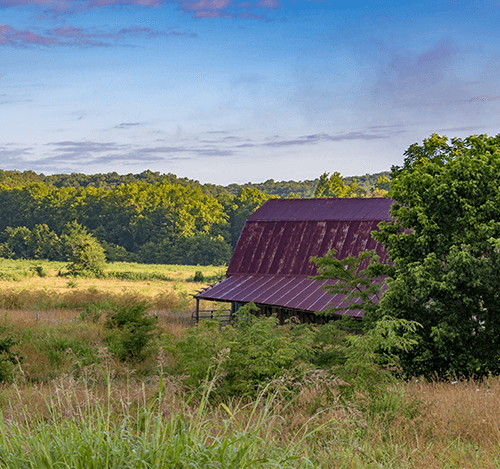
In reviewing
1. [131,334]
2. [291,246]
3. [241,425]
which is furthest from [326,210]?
[241,425]

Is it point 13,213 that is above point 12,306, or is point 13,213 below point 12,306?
above

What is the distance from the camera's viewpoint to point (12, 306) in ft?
116

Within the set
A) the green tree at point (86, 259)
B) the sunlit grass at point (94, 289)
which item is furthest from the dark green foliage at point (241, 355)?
the green tree at point (86, 259)

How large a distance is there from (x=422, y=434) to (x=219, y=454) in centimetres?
329

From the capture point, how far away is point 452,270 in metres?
11.2

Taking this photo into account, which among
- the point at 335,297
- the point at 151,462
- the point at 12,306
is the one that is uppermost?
the point at 151,462

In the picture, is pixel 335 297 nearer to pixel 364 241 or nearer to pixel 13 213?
pixel 364 241

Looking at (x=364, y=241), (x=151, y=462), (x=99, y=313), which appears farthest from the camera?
(x=99, y=313)

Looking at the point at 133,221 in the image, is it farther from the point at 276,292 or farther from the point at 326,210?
the point at 276,292

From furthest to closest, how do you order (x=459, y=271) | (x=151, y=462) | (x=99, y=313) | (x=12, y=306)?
1. (x=12, y=306)
2. (x=99, y=313)
3. (x=459, y=271)
4. (x=151, y=462)

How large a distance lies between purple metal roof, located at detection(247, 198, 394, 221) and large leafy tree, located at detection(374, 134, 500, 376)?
12.5 metres

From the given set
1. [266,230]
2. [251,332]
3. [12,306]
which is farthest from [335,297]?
[12,306]

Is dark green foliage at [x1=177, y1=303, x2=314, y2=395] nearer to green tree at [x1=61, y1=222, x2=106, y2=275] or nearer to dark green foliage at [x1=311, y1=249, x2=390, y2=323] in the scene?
dark green foliage at [x1=311, y1=249, x2=390, y2=323]

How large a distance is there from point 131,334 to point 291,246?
9.80 m
